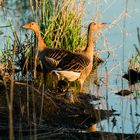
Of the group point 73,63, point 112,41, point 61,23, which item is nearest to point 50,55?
point 73,63

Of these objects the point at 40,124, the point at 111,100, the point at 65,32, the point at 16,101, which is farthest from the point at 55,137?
the point at 65,32

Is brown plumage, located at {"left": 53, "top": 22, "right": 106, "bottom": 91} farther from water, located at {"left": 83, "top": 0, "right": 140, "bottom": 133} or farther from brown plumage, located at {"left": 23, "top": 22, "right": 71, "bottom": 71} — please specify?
water, located at {"left": 83, "top": 0, "right": 140, "bottom": 133}

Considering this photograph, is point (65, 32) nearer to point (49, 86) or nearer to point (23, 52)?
point (23, 52)

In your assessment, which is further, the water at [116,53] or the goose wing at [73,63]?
the goose wing at [73,63]

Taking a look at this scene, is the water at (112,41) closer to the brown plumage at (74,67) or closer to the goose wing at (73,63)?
the brown plumage at (74,67)

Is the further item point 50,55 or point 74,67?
point 50,55

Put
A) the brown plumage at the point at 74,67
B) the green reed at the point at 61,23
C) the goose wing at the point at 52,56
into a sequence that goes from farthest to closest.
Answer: the green reed at the point at 61,23
the goose wing at the point at 52,56
the brown plumage at the point at 74,67

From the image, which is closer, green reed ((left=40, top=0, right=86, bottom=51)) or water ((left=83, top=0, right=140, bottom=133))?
water ((left=83, top=0, right=140, bottom=133))

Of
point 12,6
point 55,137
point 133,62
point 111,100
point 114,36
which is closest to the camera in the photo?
point 55,137

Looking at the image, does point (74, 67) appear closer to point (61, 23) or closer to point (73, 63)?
point (73, 63)

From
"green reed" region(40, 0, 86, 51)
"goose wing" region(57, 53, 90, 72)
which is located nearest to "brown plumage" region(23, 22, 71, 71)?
"goose wing" region(57, 53, 90, 72)

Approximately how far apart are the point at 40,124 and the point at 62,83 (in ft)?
9.88

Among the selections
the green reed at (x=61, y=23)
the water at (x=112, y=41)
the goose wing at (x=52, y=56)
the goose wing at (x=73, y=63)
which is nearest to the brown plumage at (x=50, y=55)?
the goose wing at (x=52, y=56)

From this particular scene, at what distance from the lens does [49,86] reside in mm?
10906
